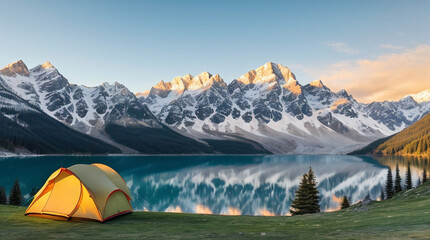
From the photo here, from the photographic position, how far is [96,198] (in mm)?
22047

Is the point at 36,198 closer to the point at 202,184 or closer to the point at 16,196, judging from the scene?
the point at 16,196

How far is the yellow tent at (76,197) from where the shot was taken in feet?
70.7

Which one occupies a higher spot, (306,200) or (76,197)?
(76,197)

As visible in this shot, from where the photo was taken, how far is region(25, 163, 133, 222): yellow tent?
21.6 meters

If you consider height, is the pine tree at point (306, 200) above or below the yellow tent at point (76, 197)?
below

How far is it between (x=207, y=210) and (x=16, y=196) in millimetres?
34133

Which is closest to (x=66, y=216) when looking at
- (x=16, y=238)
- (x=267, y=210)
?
(x=16, y=238)

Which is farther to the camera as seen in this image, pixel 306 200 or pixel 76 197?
pixel 306 200

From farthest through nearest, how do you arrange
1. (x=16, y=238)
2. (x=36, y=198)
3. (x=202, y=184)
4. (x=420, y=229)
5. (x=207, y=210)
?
(x=202, y=184) < (x=207, y=210) < (x=36, y=198) < (x=16, y=238) < (x=420, y=229)

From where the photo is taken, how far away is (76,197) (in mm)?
21969

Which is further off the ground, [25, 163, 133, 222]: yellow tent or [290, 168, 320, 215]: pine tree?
[25, 163, 133, 222]: yellow tent

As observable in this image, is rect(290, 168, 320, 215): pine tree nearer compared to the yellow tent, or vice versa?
the yellow tent

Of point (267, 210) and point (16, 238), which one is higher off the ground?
point (16, 238)

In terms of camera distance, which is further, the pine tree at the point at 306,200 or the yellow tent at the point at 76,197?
the pine tree at the point at 306,200
